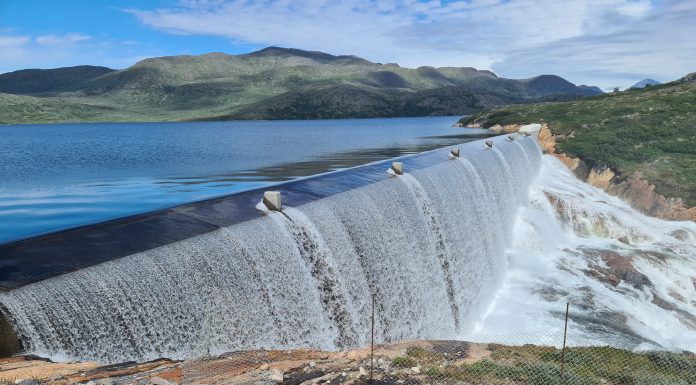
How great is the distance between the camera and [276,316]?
45.5 feet

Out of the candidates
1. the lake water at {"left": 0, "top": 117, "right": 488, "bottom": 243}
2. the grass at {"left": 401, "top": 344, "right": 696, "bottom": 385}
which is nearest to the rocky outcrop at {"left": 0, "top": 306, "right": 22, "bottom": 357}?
the grass at {"left": 401, "top": 344, "right": 696, "bottom": 385}

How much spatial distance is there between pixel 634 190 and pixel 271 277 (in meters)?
42.5

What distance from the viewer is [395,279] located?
19.0 m

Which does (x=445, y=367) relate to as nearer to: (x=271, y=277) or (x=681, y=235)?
Result: (x=271, y=277)

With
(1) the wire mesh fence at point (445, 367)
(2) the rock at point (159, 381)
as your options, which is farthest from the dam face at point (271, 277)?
(2) the rock at point (159, 381)

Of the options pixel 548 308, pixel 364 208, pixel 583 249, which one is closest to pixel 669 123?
pixel 583 249

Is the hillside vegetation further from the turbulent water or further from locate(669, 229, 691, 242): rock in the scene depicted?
the turbulent water

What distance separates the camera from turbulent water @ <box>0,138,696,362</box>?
35.6 feet

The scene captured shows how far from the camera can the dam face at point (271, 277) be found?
10.4 m

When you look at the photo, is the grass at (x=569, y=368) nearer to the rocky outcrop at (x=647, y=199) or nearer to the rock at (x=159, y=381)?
the rock at (x=159, y=381)

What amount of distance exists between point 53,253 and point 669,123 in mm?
71394

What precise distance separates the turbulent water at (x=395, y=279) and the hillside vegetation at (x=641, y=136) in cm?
942

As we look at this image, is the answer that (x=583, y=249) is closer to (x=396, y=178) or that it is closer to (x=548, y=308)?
(x=548, y=308)

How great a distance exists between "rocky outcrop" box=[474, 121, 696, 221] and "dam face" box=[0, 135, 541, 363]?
23.5 metres
